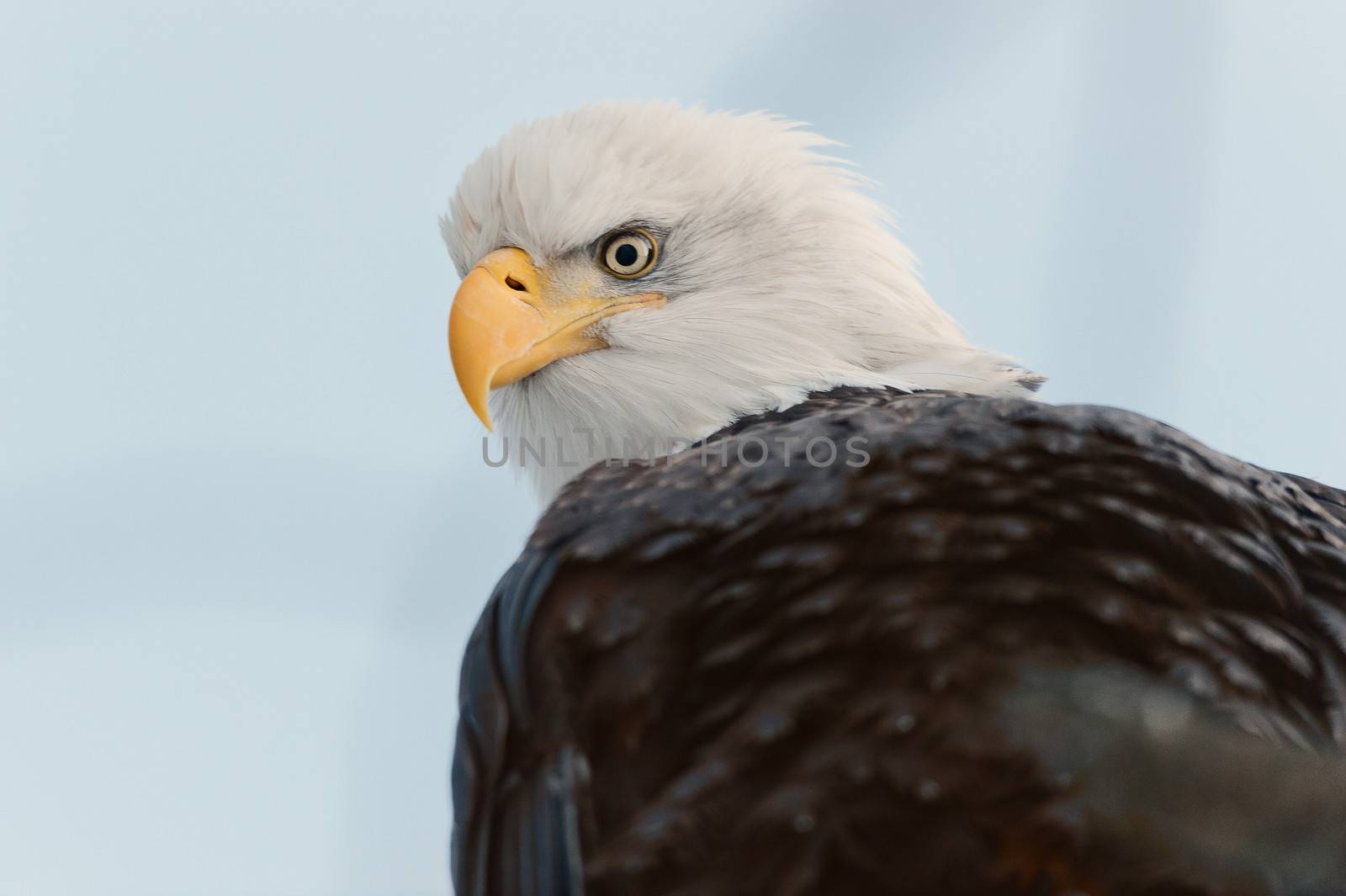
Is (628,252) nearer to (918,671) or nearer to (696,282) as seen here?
(696,282)

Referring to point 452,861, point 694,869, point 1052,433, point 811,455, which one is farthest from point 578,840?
point 1052,433

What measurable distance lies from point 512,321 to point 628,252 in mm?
397

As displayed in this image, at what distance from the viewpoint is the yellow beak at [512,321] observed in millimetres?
3537

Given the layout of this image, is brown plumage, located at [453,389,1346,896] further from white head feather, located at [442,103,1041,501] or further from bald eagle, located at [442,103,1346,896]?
white head feather, located at [442,103,1041,501]

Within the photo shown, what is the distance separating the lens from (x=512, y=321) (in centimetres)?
363

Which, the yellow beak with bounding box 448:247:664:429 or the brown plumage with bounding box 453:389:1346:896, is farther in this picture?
the yellow beak with bounding box 448:247:664:429

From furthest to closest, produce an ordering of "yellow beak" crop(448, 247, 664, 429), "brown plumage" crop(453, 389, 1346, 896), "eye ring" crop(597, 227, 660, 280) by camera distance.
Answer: "eye ring" crop(597, 227, 660, 280)
"yellow beak" crop(448, 247, 664, 429)
"brown plumage" crop(453, 389, 1346, 896)

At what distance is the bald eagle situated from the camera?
1.87 m

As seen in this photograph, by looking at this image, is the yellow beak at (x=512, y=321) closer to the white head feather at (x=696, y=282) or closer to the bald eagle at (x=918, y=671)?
the white head feather at (x=696, y=282)

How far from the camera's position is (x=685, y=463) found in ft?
8.76

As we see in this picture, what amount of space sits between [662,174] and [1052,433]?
1741 millimetres

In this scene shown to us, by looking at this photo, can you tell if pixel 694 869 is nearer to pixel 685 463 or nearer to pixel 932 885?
pixel 932 885

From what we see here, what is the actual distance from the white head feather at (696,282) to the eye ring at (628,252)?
0.10 ft

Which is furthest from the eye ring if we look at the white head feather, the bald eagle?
the bald eagle
